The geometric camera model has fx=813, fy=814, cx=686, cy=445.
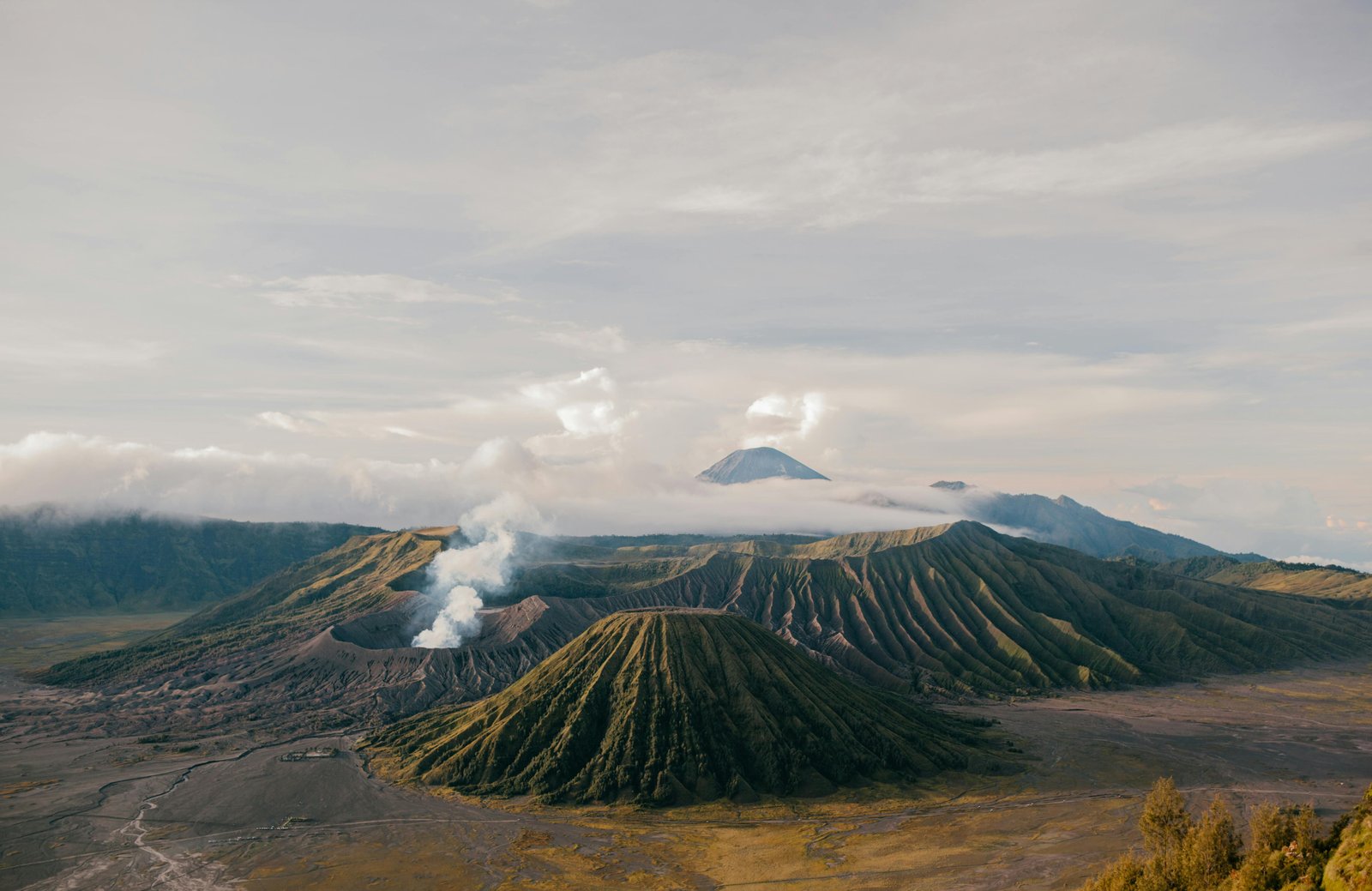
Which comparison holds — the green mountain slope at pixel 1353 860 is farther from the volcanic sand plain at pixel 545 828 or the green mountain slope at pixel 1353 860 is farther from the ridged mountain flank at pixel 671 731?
the ridged mountain flank at pixel 671 731

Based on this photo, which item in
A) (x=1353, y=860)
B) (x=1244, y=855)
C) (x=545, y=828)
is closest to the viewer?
(x=1353, y=860)

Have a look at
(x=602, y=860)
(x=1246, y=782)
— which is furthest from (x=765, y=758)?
(x=1246, y=782)

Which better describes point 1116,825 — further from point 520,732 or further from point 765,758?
point 520,732

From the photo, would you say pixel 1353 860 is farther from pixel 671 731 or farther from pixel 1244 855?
pixel 671 731

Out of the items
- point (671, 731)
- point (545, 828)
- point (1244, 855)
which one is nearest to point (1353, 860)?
point (1244, 855)

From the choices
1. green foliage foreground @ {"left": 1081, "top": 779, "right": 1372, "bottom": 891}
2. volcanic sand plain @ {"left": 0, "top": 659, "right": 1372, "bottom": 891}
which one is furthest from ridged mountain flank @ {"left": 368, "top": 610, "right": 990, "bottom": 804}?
green foliage foreground @ {"left": 1081, "top": 779, "right": 1372, "bottom": 891}

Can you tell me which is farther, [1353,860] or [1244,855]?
[1244,855]
